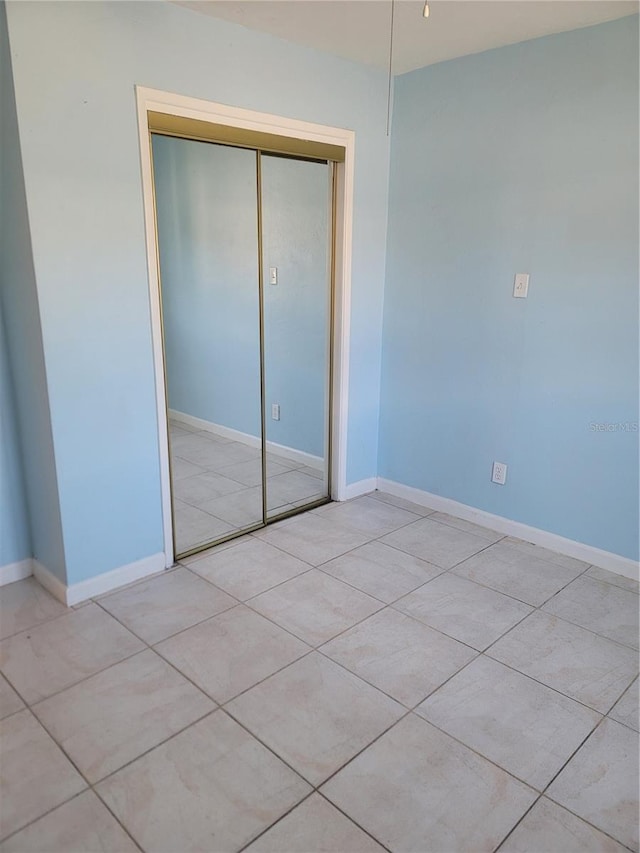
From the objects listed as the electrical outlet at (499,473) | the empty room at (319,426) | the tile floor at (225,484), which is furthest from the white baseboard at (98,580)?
the electrical outlet at (499,473)

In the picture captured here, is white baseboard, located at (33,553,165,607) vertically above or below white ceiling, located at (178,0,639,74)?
below

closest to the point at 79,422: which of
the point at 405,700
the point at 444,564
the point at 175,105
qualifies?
the point at 175,105

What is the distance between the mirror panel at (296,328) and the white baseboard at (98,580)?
0.81 m

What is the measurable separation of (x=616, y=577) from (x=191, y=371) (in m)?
2.32

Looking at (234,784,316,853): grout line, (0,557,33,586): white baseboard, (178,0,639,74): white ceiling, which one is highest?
(178,0,639,74): white ceiling

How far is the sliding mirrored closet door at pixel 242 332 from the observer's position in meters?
2.85

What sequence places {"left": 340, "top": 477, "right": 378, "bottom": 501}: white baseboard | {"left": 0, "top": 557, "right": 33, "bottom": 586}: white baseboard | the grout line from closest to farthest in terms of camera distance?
the grout line
{"left": 0, "top": 557, "right": 33, "bottom": 586}: white baseboard
{"left": 340, "top": 477, "right": 378, "bottom": 501}: white baseboard

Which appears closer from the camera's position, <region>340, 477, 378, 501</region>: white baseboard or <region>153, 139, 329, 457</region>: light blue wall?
<region>153, 139, 329, 457</region>: light blue wall

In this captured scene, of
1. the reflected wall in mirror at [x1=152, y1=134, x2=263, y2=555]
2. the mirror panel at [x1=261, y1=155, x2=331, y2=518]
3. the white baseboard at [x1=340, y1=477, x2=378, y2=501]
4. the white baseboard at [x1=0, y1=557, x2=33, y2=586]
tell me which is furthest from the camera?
the white baseboard at [x1=340, y1=477, x2=378, y2=501]

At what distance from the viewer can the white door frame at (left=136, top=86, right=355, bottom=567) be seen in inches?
90.2

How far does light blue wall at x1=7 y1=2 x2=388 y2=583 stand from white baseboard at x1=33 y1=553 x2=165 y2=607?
4cm

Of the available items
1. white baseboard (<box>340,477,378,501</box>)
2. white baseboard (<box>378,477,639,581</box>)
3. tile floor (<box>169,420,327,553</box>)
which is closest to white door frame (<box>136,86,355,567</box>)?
white baseboard (<box>340,477,378,501</box>)

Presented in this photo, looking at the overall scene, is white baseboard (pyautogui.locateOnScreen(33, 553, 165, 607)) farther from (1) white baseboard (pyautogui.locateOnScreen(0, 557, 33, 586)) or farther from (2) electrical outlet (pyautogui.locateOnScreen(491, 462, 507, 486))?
(2) electrical outlet (pyautogui.locateOnScreen(491, 462, 507, 486))

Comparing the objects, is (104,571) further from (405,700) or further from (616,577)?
(616,577)
